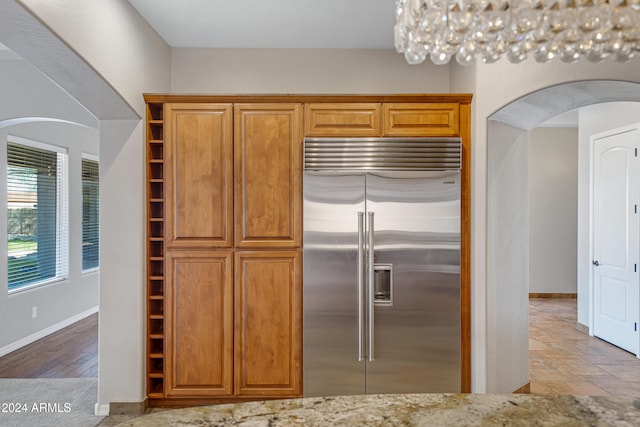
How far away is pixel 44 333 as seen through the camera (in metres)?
5.07

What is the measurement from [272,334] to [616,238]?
4009 mm

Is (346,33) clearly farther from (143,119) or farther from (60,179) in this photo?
(60,179)

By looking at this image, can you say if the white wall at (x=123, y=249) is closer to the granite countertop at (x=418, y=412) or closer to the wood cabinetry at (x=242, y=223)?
the wood cabinetry at (x=242, y=223)

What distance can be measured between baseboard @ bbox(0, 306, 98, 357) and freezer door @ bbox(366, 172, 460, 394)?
3.89 metres

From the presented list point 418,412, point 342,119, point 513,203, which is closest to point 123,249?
point 342,119

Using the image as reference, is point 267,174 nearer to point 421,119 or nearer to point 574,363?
point 421,119

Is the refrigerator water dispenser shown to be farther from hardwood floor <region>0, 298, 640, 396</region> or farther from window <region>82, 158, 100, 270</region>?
window <region>82, 158, 100, 270</region>

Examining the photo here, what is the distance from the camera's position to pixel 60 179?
5.55 meters

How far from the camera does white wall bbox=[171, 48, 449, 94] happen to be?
12.1 feet

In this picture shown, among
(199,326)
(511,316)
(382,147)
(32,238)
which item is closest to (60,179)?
(32,238)

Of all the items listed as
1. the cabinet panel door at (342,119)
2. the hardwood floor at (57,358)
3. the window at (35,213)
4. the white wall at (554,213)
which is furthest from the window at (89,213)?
the white wall at (554,213)

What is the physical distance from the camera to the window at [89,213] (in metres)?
6.16

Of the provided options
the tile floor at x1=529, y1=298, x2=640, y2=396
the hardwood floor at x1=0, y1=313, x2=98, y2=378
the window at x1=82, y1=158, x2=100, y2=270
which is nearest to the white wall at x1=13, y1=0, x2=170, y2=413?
the hardwood floor at x1=0, y1=313, x2=98, y2=378

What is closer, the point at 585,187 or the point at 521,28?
the point at 521,28
